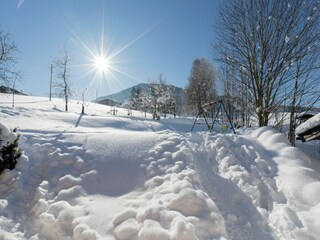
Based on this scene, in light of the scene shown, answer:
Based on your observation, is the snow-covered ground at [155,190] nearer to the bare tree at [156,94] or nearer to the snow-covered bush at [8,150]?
the snow-covered bush at [8,150]

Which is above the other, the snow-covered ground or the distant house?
the distant house

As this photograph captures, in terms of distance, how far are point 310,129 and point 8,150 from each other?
559 cm

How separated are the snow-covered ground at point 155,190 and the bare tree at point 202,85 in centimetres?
2483

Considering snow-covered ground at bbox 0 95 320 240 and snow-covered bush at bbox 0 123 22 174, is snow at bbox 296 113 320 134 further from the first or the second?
snow-covered bush at bbox 0 123 22 174

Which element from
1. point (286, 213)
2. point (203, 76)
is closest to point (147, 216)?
point (286, 213)

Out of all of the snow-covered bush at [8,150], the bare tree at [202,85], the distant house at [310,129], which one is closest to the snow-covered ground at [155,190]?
the snow-covered bush at [8,150]

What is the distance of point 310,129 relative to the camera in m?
4.37

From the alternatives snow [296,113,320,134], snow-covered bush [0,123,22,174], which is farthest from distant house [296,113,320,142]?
snow-covered bush [0,123,22,174]

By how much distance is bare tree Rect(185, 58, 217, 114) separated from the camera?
1182 inches

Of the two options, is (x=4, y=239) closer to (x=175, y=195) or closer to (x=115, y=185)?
(x=115, y=185)

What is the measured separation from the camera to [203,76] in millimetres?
30375

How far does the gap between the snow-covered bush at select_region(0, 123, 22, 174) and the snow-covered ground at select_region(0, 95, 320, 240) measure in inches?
5.7

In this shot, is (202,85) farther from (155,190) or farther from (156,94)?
(155,190)

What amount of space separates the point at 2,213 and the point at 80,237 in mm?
1328
